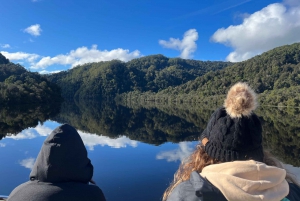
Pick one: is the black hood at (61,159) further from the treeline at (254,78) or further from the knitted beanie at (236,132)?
the treeline at (254,78)

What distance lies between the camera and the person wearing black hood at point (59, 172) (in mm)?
1736

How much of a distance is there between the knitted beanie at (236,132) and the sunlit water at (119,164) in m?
6.90

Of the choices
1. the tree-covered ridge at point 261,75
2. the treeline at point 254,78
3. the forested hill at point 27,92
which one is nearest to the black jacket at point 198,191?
the forested hill at point 27,92

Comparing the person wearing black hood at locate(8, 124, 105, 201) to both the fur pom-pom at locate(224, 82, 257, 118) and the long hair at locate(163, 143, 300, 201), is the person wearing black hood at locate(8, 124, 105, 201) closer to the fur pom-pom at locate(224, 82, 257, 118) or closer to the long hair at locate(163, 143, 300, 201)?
the long hair at locate(163, 143, 300, 201)

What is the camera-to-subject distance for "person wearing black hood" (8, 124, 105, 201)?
1736 mm

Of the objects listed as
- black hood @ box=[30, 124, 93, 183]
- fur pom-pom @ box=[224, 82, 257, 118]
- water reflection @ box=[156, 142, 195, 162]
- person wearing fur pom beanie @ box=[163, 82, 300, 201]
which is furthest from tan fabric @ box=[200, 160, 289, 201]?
water reflection @ box=[156, 142, 195, 162]

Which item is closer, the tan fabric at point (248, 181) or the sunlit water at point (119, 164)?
the tan fabric at point (248, 181)

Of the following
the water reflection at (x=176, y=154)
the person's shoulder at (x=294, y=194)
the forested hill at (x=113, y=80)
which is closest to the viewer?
the person's shoulder at (x=294, y=194)

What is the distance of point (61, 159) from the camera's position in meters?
1.75

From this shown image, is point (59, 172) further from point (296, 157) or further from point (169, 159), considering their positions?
point (296, 157)

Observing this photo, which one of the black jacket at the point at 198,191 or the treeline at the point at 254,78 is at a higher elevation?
the treeline at the point at 254,78

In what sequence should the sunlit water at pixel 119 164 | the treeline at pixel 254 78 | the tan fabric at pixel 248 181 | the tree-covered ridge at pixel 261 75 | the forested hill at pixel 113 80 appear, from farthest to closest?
the forested hill at pixel 113 80, the tree-covered ridge at pixel 261 75, the treeline at pixel 254 78, the sunlit water at pixel 119 164, the tan fabric at pixel 248 181

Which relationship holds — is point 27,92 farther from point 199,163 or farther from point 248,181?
point 248,181

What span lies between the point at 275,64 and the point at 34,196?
88.1 metres
